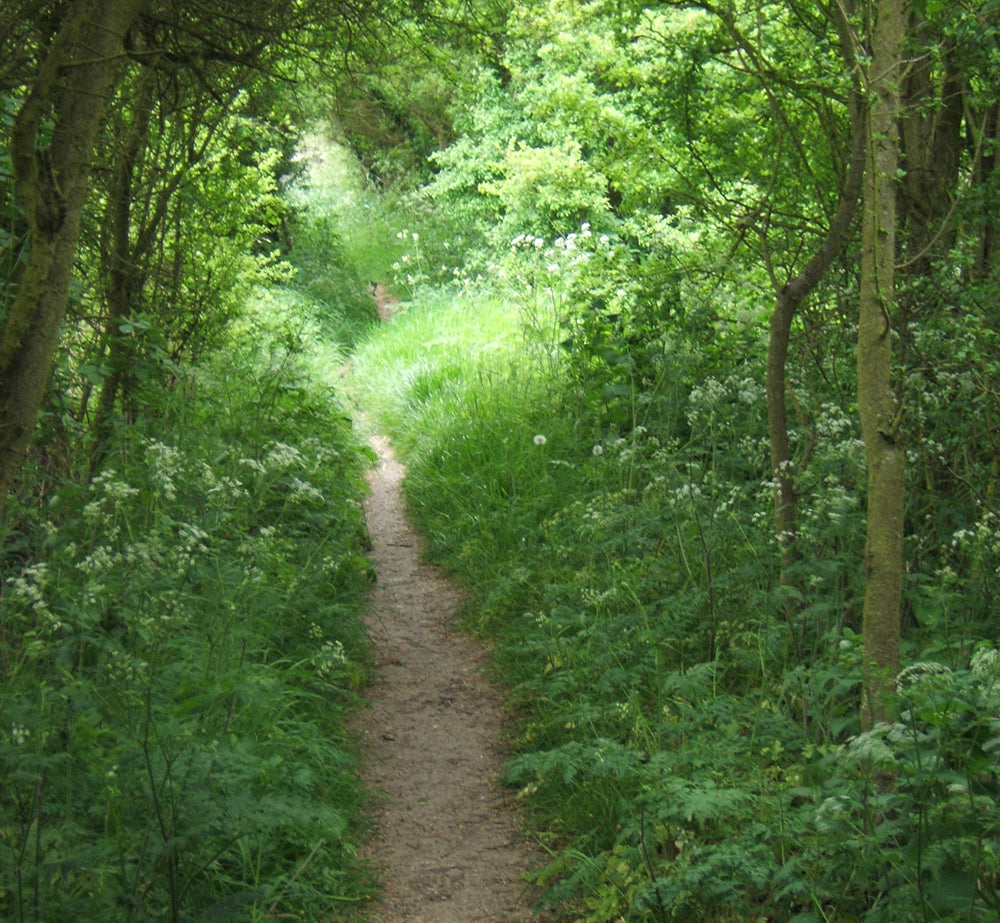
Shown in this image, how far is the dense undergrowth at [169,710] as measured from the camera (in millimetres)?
3100

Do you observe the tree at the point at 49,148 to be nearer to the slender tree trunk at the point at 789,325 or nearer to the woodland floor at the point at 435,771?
the woodland floor at the point at 435,771

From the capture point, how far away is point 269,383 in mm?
8102

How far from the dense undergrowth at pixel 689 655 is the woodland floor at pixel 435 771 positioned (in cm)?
18

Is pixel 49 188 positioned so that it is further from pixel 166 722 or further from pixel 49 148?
pixel 166 722

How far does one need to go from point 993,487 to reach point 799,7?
251 centimetres

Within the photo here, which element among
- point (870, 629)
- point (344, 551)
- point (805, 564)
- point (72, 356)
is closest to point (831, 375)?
point (805, 564)

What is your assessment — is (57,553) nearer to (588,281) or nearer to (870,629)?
(870,629)

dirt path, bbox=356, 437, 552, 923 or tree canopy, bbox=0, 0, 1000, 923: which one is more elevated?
tree canopy, bbox=0, 0, 1000, 923

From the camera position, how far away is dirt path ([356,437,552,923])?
13.7ft

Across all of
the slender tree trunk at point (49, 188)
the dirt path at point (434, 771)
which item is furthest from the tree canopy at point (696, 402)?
the dirt path at point (434, 771)

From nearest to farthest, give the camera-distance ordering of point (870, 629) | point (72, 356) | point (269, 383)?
point (870, 629), point (72, 356), point (269, 383)

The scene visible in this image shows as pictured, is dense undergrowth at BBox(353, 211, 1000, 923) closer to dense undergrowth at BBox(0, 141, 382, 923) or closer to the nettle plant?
the nettle plant

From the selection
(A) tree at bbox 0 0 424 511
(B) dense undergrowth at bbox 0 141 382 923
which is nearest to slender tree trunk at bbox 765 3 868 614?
(B) dense undergrowth at bbox 0 141 382 923

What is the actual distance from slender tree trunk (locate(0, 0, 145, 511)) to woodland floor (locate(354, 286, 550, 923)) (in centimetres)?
222
